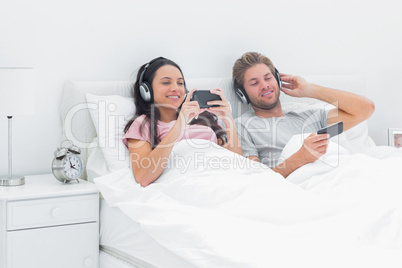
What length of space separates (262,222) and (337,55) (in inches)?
69.3

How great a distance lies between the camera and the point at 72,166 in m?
1.95

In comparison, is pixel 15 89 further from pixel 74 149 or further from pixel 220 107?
pixel 220 107

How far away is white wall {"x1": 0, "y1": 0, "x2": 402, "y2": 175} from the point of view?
2.11 metres

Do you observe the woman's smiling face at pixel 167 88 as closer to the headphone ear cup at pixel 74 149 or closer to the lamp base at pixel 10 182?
the headphone ear cup at pixel 74 149

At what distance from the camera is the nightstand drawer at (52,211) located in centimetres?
173

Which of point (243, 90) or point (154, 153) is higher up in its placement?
point (243, 90)

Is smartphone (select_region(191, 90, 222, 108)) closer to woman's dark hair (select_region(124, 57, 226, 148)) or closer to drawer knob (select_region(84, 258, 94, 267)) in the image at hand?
woman's dark hair (select_region(124, 57, 226, 148))

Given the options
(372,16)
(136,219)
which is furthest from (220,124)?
(372,16)

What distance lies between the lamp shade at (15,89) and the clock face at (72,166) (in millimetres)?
231

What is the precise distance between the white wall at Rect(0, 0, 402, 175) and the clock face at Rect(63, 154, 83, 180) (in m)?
0.24

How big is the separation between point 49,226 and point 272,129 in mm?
963

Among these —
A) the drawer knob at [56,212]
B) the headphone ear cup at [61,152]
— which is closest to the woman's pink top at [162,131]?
the headphone ear cup at [61,152]

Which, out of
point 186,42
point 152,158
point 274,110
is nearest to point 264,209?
point 152,158

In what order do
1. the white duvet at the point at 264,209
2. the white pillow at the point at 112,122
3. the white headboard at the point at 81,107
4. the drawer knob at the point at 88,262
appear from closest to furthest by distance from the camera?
the white duvet at the point at 264,209 → the drawer knob at the point at 88,262 → the white pillow at the point at 112,122 → the white headboard at the point at 81,107
